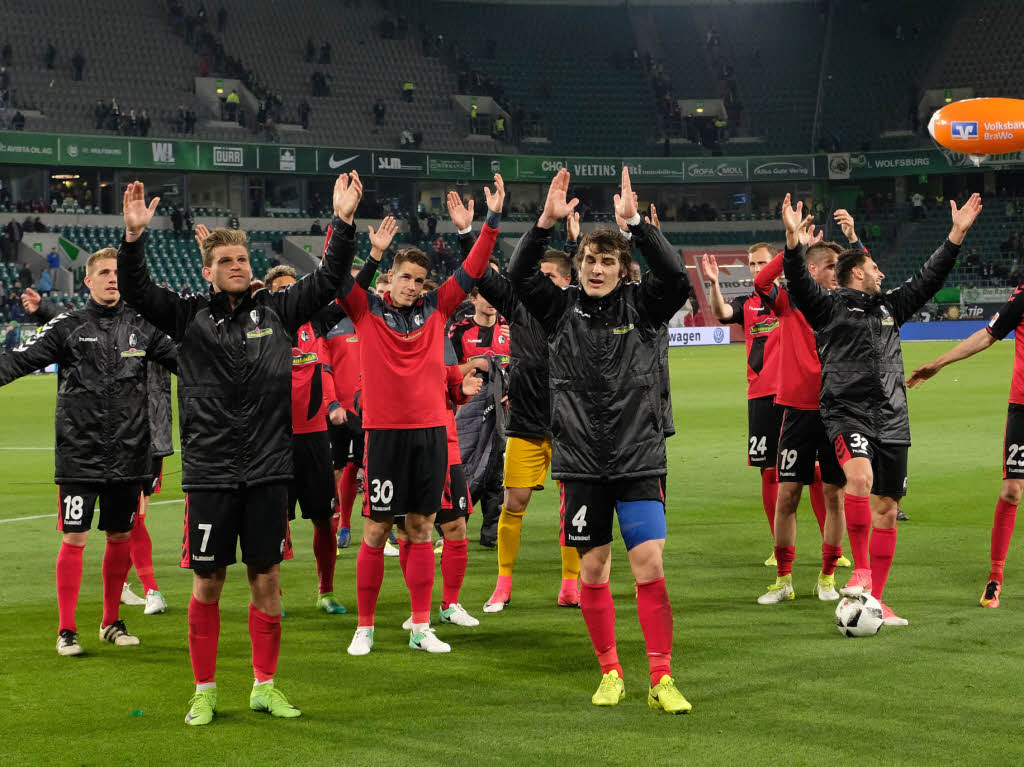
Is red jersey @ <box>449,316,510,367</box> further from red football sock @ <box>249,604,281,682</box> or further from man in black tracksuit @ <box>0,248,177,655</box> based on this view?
red football sock @ <box>249,604,281,682</box>

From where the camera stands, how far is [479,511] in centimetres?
1368

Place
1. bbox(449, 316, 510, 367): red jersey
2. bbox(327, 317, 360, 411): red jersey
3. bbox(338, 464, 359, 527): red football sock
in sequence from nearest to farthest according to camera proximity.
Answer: bbox(449, 316, 510, 367): red jersey
bbox(327, 317, 360, 411): red jersey
bbox(338, 464, 359, 527): red football sock

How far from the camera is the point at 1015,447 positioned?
27.2 ft

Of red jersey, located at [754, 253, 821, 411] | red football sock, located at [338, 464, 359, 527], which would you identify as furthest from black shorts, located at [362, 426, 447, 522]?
red football sock, located at [338, 464, 359, 527]

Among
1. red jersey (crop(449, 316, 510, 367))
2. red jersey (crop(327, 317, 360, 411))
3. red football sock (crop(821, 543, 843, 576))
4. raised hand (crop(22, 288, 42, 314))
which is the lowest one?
red football sock (crop(821, 543, 843, 576))

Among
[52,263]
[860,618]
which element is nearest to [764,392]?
[860,618]

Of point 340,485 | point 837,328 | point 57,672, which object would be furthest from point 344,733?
point 340,485

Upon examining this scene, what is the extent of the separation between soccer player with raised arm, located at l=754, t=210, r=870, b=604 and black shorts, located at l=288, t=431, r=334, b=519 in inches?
121

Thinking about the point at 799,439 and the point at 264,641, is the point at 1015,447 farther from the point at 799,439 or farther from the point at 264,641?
the point at 264,641

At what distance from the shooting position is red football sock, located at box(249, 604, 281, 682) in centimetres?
606

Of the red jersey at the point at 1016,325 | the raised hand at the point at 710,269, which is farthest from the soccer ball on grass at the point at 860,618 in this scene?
the raised hand at the point at 710,269

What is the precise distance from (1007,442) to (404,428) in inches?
162

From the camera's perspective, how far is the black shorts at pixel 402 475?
7.36 metres

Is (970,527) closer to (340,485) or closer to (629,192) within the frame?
(340,485)
